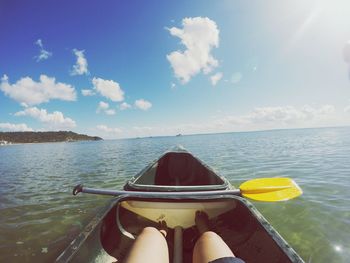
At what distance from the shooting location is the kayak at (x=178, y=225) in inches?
92.2

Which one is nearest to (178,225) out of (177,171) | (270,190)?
(270,190)

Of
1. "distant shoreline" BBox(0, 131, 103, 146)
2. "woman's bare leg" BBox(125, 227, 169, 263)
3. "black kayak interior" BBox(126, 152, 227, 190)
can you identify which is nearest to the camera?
"woman's bare leg" BBox(125, 227, 169, 263)

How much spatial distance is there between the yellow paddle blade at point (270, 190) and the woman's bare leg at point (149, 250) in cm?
178

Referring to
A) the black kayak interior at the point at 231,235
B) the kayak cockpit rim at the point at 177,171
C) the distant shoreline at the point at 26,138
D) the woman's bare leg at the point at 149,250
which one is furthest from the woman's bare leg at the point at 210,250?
the distant shoreline at the point at 26,138

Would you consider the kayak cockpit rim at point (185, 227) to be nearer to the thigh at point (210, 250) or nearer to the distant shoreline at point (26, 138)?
the thigh at point (210, 250)

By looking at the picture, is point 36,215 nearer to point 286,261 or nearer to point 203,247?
point 203,247

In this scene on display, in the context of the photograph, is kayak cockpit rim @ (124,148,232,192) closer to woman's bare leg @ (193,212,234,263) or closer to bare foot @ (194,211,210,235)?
bare foot @ (194,211,210,235)

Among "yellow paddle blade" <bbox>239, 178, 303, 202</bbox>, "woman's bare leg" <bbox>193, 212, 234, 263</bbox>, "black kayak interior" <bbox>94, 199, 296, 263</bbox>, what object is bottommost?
"black kayak interior" <bbox>94, 199, 296, 263</bbox>

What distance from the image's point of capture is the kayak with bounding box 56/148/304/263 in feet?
7.68

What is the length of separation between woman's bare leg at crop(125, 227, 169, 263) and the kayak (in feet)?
1.30

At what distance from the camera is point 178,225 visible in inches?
136

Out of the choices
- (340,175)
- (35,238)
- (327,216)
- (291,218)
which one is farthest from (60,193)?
(340,175)

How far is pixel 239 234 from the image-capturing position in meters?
2.98

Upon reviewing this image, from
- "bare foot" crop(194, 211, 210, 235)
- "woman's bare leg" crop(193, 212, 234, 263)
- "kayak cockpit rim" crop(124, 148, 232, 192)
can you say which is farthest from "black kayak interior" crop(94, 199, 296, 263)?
"kayak cockpit rim" crop(124, 148, 232, 192)
